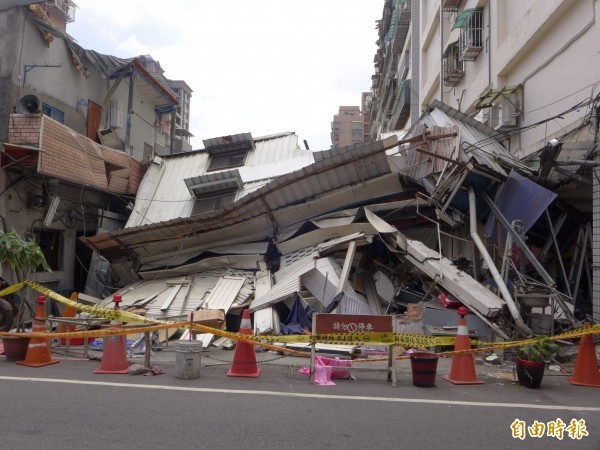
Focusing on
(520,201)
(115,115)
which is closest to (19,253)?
(520,201)

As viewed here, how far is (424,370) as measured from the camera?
670 centimetres

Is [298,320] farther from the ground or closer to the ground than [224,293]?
closer to the ground

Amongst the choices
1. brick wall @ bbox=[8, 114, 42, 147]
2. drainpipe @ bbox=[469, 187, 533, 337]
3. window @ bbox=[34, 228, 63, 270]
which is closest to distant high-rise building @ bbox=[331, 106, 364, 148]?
window @ bbox=[34, 228, 63, 270]

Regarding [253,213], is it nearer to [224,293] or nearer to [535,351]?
[224,293]

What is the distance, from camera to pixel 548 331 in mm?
9016

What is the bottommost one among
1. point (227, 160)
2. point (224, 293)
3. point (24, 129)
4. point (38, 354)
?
point (38, 354)

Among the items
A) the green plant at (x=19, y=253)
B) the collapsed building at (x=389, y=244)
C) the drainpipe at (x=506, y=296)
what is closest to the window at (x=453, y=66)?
the collapsed building at (x=389, y=244)

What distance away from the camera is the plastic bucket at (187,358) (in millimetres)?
6918

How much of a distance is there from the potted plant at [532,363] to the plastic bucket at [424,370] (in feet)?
4.08

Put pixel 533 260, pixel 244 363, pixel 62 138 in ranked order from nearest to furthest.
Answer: pixel 244 363, pixel 533 260, pixel 62 138

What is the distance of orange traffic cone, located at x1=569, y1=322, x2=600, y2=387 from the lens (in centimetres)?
689

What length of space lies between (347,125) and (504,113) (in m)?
114

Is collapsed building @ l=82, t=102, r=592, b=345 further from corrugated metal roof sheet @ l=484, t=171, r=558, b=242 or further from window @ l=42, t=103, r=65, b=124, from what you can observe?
window @ l=42, t=103, r=65, b=124

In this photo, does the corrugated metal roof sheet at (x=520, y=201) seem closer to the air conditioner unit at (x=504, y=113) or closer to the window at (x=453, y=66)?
the air conditioner unit at (x=504, y=113)
